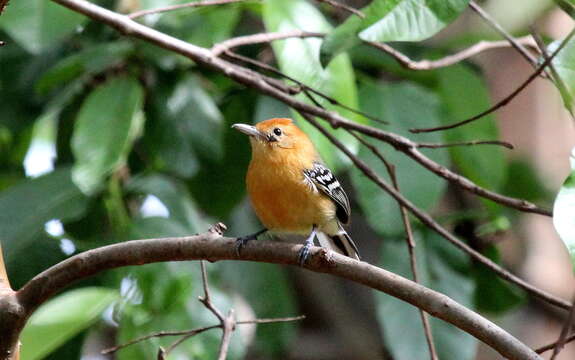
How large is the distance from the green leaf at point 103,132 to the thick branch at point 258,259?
130cm

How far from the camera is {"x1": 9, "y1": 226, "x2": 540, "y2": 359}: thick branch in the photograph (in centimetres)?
229

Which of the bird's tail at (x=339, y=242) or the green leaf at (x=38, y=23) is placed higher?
the green leaf at (x=38, y=23)

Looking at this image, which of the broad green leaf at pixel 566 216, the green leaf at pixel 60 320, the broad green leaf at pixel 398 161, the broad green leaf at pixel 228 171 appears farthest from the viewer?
the broad green leaf at pixel 228 171

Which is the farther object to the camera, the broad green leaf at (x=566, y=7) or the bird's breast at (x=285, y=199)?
the bird's breast at (x=285, y=199)

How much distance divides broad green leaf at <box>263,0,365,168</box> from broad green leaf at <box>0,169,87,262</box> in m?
1.20

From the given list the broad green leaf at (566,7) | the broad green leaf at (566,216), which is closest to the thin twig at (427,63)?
the broad green leaf at (566,7)

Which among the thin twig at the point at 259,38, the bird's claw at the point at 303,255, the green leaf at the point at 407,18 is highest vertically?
the green leaf at the point at 407,18

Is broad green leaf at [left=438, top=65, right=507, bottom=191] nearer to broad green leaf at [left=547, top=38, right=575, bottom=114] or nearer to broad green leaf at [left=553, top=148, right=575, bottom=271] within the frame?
broad green leaf at [left=547, top=38, right=575, bottom=114]

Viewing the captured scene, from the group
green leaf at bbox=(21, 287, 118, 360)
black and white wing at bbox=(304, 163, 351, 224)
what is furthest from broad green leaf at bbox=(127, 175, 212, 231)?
green leaf at bbox=(21, 287, 118, 360)

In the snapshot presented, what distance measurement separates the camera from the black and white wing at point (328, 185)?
12.6 ft

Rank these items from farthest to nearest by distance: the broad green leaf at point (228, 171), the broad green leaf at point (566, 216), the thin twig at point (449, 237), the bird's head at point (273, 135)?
1. the broad green leaf at point (228, 171)
2. the bird's head at point (273, 135)
3. the thin twig at point (449, 237)
4. the broad green leaf at point (566, 216)

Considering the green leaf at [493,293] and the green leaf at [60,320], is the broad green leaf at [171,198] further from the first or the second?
the green leaf at [493,293]

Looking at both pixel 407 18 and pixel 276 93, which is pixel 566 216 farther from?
pixel 276 93

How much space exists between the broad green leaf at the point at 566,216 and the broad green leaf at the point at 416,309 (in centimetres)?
210
